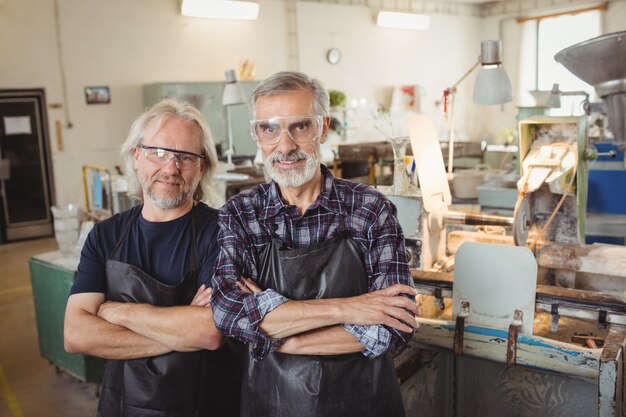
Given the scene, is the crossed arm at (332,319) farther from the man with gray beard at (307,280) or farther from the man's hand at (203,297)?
the man's hand at (203,297)

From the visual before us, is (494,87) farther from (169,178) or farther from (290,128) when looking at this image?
(169,178)

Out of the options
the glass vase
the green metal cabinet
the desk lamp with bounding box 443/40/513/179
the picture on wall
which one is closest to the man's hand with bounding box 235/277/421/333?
the glass vase

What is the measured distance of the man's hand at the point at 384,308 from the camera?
1511 millimetres

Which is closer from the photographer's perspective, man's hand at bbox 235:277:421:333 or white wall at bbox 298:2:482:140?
man's hand at bbox 235:277:421:333

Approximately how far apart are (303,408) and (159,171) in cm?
82

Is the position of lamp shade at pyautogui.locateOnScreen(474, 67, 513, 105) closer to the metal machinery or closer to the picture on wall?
the metal machinery

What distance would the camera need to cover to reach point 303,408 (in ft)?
5.17

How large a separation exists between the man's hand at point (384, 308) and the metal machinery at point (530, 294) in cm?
72

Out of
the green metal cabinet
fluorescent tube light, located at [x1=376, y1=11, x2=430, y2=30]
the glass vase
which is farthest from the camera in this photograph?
fluorescent tube light, located at [x1=376, y1=11, x2=430, y2=30]

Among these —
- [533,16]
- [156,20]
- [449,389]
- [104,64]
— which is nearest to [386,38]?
[533,16]

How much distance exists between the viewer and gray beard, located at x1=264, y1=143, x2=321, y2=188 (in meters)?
1.61

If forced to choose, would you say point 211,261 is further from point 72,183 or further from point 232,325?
point 72,183

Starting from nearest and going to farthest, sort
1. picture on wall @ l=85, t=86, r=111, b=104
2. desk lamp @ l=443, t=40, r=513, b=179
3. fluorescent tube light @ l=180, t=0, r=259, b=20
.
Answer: desk lamp @ l=443, t=40, r=513, b=179 < picture on wall @ l=85, t=86, r=111, b=104 < fluorescent tube light @ l=180, t=0, r=259, b=20

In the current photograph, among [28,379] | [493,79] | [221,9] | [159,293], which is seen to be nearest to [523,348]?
[159,293]
